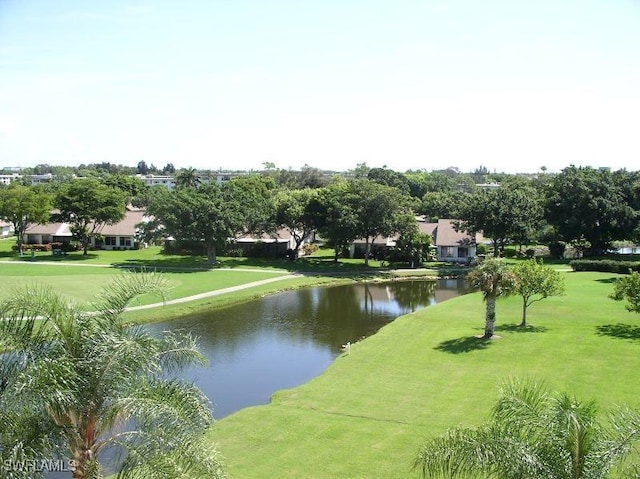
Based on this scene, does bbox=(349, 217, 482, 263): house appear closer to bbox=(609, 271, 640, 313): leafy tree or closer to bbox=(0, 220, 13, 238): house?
bbox=(609, 271, 640, 313): leafy tree

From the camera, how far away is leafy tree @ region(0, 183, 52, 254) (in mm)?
70688

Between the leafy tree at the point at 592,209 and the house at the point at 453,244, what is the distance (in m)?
9.88

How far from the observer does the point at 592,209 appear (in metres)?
67.3

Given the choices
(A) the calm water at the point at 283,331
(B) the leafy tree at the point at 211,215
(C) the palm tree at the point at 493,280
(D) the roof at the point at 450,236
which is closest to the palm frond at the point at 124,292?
(A) the calm water at the point at 283,331

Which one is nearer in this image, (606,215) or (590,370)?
(590,370)

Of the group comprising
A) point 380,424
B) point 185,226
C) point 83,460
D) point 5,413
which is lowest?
point 380,424

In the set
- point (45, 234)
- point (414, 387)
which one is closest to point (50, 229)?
point (45, 234)

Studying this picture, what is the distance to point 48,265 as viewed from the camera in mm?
63656

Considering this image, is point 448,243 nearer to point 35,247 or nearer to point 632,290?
point 632,290

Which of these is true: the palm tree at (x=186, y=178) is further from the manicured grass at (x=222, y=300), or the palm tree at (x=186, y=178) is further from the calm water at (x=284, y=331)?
the calm water at (x=284, y=331)

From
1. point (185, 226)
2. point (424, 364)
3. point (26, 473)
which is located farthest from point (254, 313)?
point (26, 473)

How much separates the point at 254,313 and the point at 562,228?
138 feet

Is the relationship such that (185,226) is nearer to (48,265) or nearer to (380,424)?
(48,265)

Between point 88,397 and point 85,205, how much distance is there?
2505 inches
